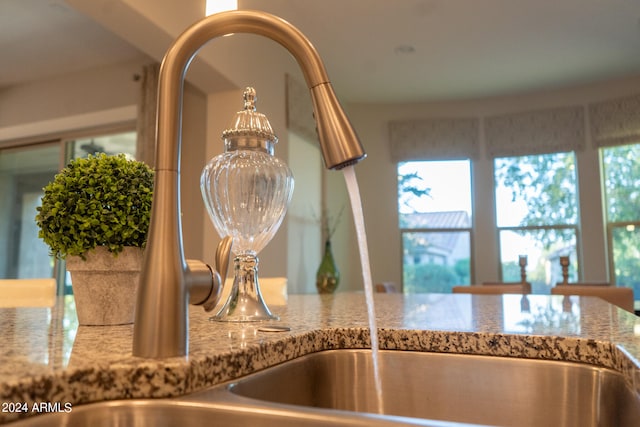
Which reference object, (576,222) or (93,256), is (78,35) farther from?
(576,222)

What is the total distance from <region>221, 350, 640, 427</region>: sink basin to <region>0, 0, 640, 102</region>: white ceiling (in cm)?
361

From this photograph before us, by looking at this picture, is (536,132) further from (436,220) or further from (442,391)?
(442,391)

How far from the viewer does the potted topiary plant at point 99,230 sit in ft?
2.27

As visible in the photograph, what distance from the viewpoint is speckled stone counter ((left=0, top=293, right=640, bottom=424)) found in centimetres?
38

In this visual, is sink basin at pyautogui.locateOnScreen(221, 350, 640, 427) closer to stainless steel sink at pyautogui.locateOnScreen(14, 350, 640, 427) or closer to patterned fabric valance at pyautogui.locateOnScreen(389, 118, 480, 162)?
stainless steel sink at pyautogui.locateOnScreen(14, 350, 640, 427)

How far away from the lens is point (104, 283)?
0.72m

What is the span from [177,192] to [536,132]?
238 inches

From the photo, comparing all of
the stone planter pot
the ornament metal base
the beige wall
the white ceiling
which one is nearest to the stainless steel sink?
the ornament metal base

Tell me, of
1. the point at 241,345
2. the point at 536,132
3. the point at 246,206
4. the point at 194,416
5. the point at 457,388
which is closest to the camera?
the point at 194,416

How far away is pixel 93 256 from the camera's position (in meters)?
0.70

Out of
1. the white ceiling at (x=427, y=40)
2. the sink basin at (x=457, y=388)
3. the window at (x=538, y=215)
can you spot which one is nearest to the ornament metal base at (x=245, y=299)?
the sink basin at (x=457, y=388)

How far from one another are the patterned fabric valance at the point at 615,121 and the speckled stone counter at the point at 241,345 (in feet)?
17.4

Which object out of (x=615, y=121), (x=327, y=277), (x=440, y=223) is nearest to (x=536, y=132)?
(x=615, y=121)

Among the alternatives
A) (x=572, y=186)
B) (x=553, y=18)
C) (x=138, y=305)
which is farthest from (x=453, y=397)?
(x=572, y=186)
